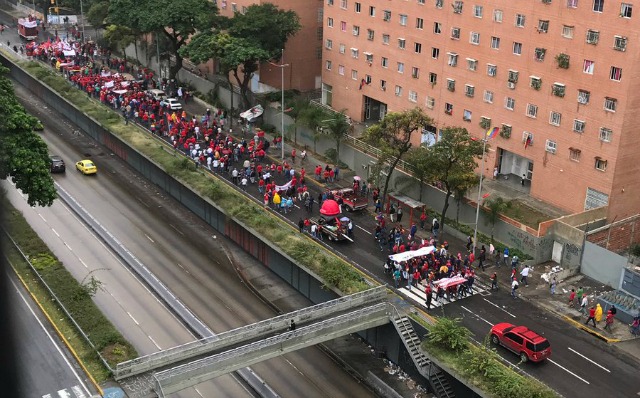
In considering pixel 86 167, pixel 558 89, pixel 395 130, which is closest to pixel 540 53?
pixel 558 89

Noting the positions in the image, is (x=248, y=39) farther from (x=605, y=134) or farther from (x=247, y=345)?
(x=247, y=345)

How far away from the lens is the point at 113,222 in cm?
6250

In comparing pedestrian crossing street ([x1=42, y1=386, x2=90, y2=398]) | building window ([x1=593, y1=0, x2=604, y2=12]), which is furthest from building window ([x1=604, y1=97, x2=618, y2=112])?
pedestrian crossing street ([x1=42, y1=386, x2=90, y2=398])

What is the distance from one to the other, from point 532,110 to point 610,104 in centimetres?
767

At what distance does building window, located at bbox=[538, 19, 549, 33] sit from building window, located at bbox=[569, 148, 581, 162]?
943 centimetres

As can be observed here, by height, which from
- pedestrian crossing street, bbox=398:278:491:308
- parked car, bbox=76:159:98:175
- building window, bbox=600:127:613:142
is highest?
building window, bbox=600:127:613:142

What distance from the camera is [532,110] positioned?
60.8 meters

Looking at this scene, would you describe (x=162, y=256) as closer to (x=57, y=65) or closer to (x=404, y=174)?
(x=404, y=174)

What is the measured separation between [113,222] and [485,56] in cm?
3423

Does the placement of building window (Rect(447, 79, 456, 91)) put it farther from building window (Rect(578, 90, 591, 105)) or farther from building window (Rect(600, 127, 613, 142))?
building window (Rect(600, 127, 613, 142))

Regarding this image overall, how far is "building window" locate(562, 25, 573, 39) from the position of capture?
185 feet

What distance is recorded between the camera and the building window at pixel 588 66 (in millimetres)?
54938

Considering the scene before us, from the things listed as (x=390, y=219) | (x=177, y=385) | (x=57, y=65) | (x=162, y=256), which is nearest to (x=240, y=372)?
(x=177, y=385)

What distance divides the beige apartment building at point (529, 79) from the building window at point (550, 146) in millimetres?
79
